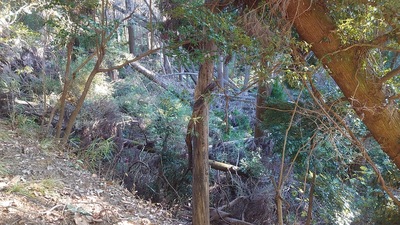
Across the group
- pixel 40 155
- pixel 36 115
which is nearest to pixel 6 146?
pixel 40 155

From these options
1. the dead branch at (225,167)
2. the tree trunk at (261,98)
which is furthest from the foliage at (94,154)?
the tree trunk at (261,98)

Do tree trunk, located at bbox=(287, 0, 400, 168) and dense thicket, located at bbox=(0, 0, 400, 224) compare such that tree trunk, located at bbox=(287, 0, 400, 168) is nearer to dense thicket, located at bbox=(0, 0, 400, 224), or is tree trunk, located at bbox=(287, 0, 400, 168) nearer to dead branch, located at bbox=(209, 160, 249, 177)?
dense thicket, located at bbox=(0, 0, 400, 224)

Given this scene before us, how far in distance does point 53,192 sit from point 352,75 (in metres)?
4.11

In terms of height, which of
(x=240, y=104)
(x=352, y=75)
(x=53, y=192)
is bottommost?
(x=53, y=192)

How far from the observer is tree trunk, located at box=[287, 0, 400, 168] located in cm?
472

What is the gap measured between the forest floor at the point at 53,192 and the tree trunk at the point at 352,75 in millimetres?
3242

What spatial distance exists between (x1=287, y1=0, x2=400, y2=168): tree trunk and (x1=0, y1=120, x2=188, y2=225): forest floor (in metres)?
3.24

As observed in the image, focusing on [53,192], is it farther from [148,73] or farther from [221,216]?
[148,73]

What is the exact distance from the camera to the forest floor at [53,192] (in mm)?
3797

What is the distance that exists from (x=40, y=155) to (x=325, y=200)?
5.27 m

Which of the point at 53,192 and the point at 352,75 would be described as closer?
the point at 53,192

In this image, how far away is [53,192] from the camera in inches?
179

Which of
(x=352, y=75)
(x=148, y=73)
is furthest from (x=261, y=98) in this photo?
(x=148, y=73)

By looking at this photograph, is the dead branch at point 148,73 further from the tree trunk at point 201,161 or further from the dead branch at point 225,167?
the tree trunk at point 201,161
